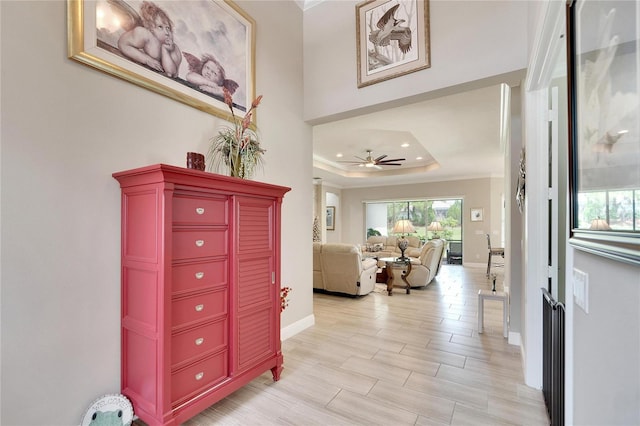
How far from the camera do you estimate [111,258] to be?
1.85m

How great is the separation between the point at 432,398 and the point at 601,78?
2172 millimetres

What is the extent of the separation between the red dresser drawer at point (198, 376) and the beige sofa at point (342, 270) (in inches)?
120

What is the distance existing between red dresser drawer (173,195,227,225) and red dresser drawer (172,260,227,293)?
10.8 inches

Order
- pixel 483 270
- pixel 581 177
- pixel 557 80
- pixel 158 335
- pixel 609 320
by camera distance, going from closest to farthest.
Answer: pixel 609 320 < pixel 581 177 < pixel 158 335 < pixel 557 80 < pixel 483 270

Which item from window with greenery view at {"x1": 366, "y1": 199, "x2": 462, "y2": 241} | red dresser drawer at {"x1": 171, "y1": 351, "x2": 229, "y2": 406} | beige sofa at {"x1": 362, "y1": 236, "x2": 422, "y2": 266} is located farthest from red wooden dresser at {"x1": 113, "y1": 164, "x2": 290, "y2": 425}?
window with greenery view at {"x1": 366, "y1": 199, "x2": 462, "y2": 241}

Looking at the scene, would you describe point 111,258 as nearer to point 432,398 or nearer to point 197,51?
point 197,51

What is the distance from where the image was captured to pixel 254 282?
2.23 m

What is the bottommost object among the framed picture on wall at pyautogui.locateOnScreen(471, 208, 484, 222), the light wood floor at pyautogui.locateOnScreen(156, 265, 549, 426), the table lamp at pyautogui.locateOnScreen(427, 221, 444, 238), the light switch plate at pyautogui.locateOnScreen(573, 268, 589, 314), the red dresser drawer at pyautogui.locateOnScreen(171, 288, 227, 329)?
the light wood floor at pyautogui.locateOnScreen(156, 265, 549, 426)

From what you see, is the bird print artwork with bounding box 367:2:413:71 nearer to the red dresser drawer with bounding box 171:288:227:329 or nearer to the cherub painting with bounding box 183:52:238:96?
the cherub painting with bounding box 183:52:238:96

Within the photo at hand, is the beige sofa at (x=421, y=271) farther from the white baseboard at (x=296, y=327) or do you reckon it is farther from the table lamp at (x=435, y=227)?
the table lamp at (x=435, y=227)

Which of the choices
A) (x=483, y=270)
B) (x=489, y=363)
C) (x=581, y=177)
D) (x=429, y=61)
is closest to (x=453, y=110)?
(x=429, y=61)

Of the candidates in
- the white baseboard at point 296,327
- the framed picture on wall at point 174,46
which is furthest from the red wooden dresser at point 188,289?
the white baseboard at point 296,327

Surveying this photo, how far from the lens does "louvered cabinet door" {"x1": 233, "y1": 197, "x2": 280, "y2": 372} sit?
2.11 m

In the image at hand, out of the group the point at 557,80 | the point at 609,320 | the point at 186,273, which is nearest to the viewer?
the point at 609,320
